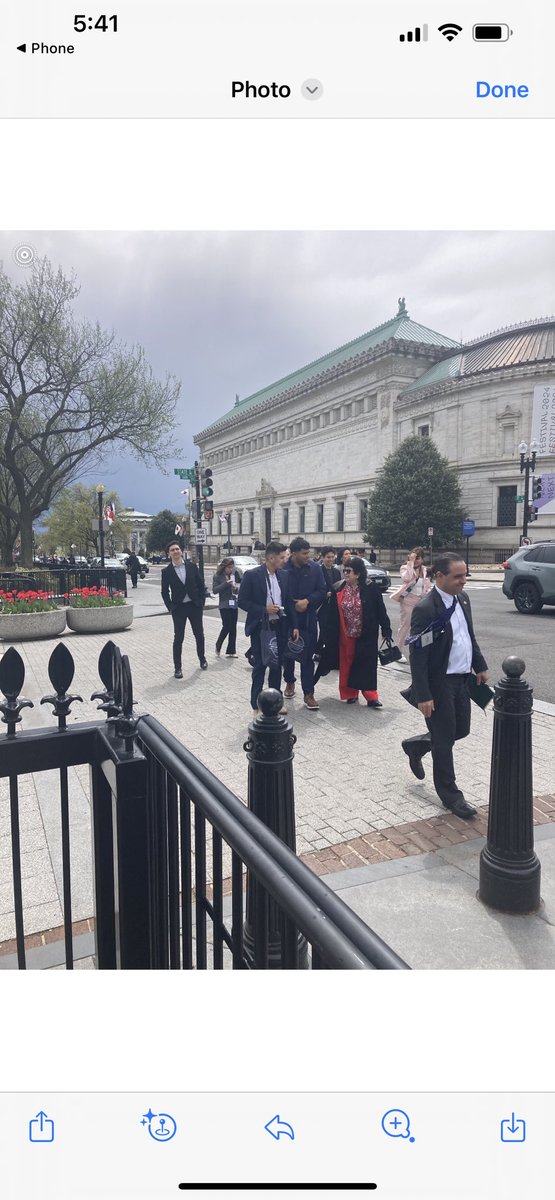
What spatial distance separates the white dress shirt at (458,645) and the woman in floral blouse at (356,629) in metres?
2.56

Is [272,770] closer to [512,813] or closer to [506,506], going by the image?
[512,813]

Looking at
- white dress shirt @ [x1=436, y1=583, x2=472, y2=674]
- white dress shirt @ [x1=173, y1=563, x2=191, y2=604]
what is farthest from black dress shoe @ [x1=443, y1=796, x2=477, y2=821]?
white dress shirt @ [x1=173, y1=563, x2=191, y2=604]

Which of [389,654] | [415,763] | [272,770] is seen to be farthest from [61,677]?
[389,654]

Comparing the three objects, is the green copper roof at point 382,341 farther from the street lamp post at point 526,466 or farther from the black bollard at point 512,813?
the black bollard at point 512,813

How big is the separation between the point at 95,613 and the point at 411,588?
770 cm

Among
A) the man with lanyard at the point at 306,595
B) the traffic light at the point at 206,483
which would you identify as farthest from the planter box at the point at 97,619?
the man with lanyard at the point at 306,595

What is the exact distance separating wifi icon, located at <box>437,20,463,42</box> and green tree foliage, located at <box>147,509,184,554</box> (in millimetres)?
89681

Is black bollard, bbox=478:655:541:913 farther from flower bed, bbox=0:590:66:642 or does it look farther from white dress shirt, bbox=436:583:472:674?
flower bed, bbox=0:590:66:642

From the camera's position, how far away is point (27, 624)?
1287cm

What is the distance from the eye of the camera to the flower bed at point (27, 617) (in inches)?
503
